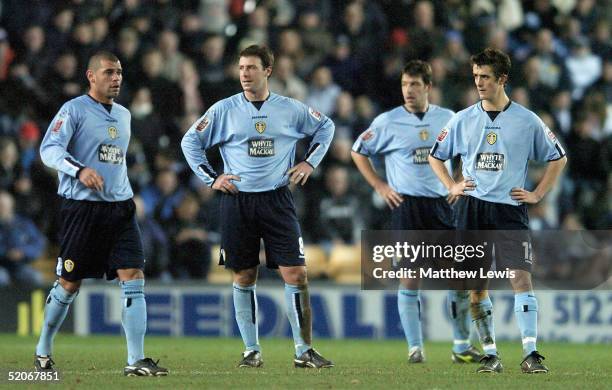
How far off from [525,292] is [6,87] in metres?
9.12

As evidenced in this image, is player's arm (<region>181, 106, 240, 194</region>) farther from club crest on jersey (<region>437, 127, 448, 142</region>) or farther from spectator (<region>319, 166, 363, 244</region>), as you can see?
spectator (<region>319, 166, 363, 244</region>)

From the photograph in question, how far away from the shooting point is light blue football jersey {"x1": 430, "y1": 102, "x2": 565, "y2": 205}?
10.5 metres

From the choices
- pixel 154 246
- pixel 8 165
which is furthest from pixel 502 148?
pixel 8 165

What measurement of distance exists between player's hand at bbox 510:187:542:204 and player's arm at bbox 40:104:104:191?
3.16m

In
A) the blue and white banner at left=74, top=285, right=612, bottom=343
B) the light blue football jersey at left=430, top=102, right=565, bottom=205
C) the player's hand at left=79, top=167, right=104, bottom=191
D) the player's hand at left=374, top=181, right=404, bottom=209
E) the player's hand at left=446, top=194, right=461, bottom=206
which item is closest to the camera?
the player's hand at left=79, top=167, right=104, bottom=191

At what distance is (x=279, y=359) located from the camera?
12258 millimetres

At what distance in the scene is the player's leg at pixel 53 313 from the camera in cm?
1041

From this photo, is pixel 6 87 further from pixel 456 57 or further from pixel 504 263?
pixel 504 263

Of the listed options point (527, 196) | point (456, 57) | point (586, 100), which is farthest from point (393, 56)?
point (527, 196)

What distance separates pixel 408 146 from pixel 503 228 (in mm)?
2090

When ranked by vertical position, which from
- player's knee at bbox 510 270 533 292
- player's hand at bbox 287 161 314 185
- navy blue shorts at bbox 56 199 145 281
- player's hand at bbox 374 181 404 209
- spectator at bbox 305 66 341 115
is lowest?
player's knee at bbox 510 270 533 292

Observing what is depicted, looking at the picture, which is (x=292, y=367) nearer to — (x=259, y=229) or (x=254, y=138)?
(x=259, y=229)

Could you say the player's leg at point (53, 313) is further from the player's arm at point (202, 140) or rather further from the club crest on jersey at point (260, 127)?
the club crest on jersey at point (260, 127)

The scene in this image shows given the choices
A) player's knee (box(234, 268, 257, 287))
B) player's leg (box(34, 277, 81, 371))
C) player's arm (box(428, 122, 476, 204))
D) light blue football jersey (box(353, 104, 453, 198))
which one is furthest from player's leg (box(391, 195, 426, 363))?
player's leg (box(34, 277, 81, 371))
